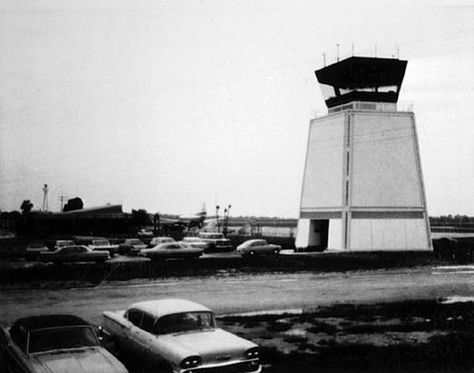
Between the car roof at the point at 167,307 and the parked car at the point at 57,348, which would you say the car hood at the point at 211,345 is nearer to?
the car roof at the point at 167,307

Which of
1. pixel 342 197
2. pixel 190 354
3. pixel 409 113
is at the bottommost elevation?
pixel 190 354

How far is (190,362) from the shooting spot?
8125mm

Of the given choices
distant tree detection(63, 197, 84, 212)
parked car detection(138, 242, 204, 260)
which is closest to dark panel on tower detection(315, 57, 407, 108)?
parked car detection(138, 242, 204, 260)

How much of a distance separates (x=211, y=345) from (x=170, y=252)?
23.4m

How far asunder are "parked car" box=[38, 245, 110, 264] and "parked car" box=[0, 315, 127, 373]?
19.0 metres

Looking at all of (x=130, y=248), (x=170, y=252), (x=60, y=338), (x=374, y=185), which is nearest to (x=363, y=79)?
(x=374, y=185)

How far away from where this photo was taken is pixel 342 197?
120 feet

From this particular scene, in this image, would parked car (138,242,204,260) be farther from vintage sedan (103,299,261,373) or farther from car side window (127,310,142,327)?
car side window (127,310,142,327)

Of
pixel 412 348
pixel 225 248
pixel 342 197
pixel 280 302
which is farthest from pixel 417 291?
pixel 225 248

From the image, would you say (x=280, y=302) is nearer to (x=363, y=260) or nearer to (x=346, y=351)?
(x=346, y=351)

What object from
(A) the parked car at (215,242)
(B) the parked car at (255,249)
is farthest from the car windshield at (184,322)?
(A) the parked car at (215,242)

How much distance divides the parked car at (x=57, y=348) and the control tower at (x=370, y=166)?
29.9 m

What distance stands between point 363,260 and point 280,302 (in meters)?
15.4

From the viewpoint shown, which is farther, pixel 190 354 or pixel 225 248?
pixel 225 248
